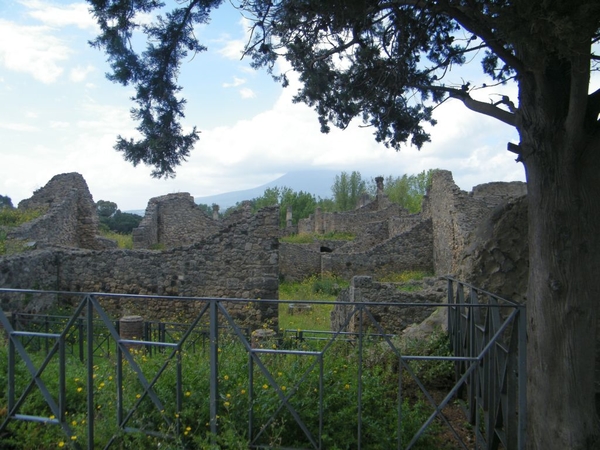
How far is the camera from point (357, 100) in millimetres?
8109

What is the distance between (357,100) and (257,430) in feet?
16.7

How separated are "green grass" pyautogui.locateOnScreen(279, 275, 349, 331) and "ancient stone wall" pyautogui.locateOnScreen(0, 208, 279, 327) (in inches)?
56.1

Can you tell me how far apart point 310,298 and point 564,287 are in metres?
13.5

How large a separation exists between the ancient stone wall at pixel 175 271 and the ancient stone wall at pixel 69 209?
307 cm

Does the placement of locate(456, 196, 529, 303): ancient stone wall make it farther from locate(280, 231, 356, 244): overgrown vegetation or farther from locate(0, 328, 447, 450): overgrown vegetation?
locate(280, 231, 356, 244): overgrown vegetation

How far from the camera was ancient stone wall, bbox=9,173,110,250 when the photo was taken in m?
16.3

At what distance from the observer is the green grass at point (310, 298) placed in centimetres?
1330

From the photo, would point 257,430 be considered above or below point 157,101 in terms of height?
below

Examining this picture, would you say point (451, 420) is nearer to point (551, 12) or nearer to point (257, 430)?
point (257, 430)

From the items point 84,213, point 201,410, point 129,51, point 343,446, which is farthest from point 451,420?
point 84,213

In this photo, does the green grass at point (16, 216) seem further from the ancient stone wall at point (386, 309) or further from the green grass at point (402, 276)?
the green grass at point (402, 276)

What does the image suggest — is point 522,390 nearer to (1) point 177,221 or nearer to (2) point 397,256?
(2) point 397,256

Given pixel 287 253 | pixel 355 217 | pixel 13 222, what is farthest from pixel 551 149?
pixel 355 217

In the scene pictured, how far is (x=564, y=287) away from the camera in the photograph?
14.6 ft
